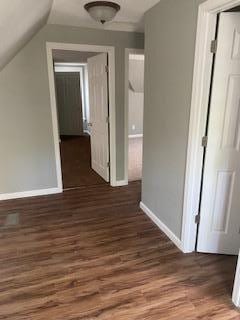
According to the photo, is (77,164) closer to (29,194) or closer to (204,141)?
(29,194)

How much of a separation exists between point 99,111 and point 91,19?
1317mm

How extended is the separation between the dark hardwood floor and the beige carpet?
0.63 metres

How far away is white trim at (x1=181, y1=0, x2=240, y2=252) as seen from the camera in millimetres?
1730

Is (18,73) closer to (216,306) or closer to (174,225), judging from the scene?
(174,225)

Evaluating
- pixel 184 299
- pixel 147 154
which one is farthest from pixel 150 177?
pixel 184 299

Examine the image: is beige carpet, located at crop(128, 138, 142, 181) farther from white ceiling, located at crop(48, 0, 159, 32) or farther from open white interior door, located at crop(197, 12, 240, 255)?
white ceiling, located at crop(48, 0, 159, 32)

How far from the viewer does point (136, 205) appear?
10.5 ft

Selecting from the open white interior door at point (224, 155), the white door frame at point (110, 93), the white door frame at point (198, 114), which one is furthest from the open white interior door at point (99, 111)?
the open white interior door at point (224, 155)

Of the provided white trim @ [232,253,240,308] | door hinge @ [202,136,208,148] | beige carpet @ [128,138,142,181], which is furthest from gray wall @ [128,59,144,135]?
white trim @ [232,253,240,308]

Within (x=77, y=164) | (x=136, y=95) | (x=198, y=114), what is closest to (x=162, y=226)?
(x=198, y=114)

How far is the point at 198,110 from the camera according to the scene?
6.26 ft

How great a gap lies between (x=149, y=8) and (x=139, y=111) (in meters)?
4.81

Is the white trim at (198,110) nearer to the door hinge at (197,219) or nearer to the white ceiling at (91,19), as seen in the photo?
the door hinge at (197,219)

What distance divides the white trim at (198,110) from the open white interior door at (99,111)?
181 cm
